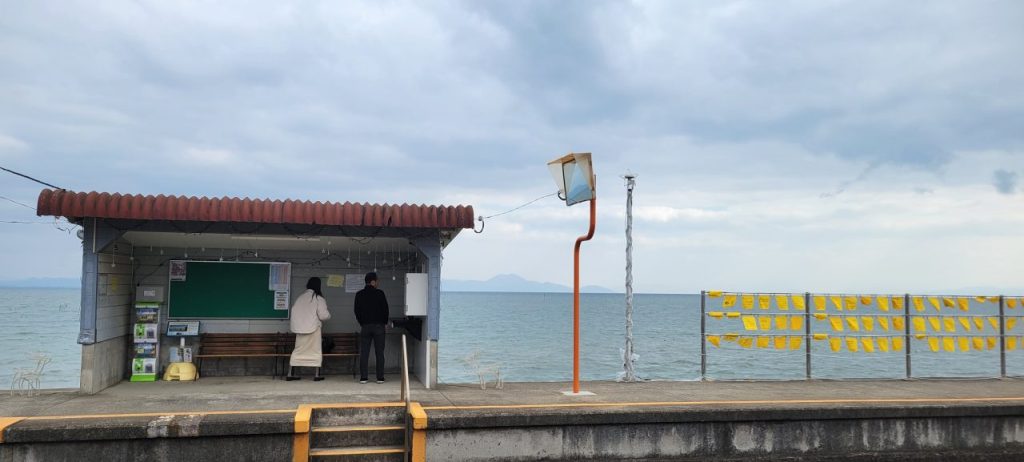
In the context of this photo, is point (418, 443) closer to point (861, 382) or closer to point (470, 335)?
point (861, 382)

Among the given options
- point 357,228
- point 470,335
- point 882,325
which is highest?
point 357,228

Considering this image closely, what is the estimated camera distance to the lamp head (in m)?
10.2

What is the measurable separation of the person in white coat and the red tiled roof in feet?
6.60

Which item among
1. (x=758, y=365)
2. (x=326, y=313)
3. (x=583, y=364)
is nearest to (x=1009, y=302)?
(x=326, y=313)

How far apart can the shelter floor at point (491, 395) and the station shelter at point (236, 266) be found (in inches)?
28.4

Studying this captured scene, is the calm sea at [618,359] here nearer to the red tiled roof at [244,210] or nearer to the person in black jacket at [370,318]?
the person in black jacket at [370,318]

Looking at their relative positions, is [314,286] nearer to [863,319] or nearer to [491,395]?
[491,395]

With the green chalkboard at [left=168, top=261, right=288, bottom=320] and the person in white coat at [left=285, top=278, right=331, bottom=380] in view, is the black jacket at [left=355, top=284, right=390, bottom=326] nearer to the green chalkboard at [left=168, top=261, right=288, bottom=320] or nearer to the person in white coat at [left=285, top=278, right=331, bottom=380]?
the person in white coat at [left=285, top=278, right=331, bottom=380]

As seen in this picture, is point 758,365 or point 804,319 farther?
point 758,365

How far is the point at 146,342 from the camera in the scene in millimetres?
12031

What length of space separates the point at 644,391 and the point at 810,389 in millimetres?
2699

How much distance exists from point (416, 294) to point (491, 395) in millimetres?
2156

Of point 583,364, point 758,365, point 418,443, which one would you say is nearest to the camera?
point 418,443

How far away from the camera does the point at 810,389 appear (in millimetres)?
11406
